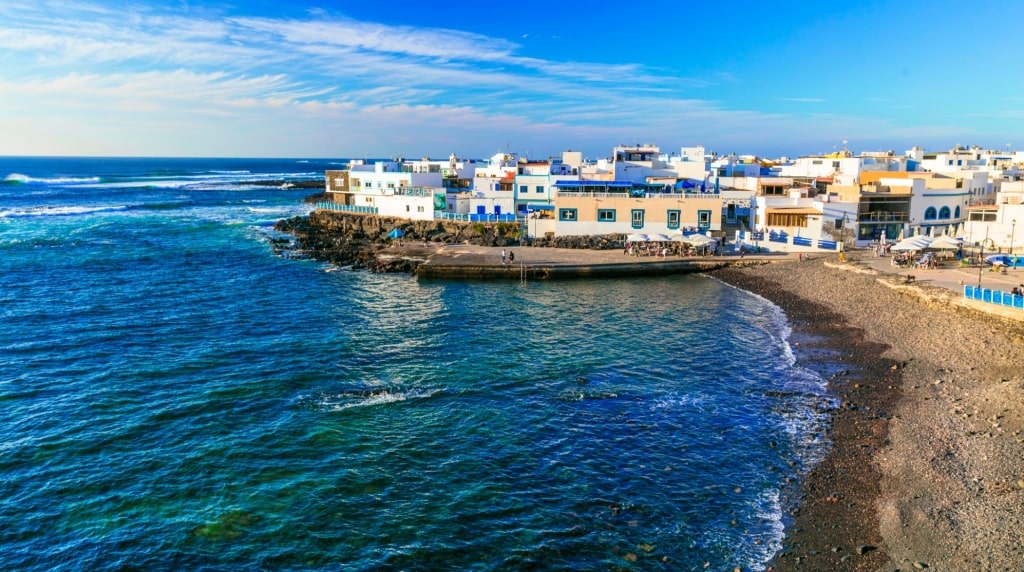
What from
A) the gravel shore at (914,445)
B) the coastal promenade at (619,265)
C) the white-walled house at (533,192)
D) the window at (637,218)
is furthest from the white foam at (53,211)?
the gravel shore at (914,445)

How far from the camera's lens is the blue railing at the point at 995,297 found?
2850 cm

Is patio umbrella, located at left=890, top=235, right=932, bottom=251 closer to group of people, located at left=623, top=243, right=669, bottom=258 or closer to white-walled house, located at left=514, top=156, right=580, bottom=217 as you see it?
group of people, located at left=623, top=243, right=669, bottom=258

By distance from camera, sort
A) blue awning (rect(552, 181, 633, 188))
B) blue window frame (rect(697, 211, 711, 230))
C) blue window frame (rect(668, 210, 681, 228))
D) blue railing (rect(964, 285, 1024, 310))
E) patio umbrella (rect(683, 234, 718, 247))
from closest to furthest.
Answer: blue railing (rect(964, 285, 1024, 310)) → patio umbrella (rect(683, 234, 718, 247)) → blue window frame (rect(697, 211, 711, 230)) → blue window frame (rect(668, 210, 681, 228)) → blue awning (rect(552, 181, 633, 188))

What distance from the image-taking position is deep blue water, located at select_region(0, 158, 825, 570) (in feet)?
49.2

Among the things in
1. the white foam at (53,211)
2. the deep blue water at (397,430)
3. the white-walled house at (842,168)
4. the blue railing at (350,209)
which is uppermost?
the white-walled house at (842,168)

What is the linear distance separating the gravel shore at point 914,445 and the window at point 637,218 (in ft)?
71.9

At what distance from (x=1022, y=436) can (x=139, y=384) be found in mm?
28847

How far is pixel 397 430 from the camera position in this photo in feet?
67.5

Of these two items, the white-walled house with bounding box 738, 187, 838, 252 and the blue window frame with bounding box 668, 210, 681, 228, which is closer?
the white-walled house with bounding box 738, 187, 838, 252

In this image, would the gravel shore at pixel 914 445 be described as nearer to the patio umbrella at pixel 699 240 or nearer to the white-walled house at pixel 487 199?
the patio umbrella at pixel 699 240

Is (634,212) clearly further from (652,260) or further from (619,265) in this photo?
(619,265)

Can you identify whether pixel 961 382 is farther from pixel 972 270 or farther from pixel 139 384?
pixel 139 384

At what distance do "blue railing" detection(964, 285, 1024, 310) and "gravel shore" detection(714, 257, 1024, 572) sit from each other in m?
0.78

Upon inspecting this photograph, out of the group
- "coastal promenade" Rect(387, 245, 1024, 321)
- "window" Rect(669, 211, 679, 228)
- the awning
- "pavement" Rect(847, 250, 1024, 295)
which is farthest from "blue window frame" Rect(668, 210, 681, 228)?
"pavement" Rect(847, 250, 1024, 295)
